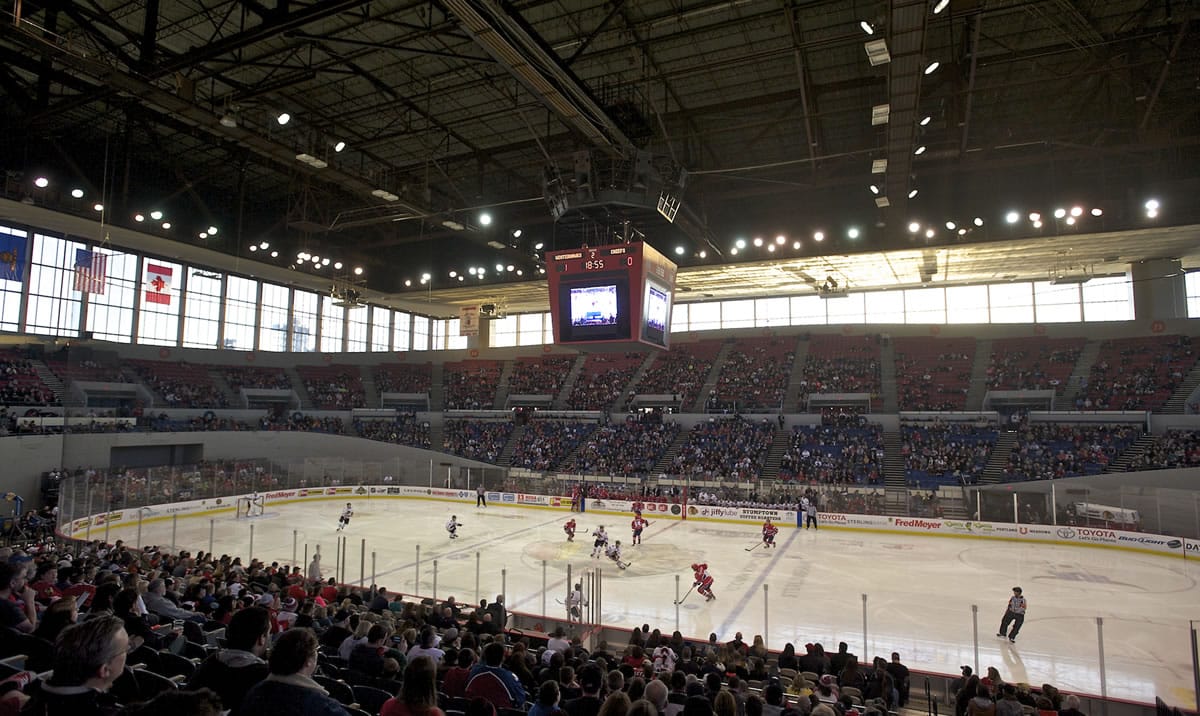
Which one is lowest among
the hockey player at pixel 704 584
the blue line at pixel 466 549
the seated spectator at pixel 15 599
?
the blue line at pixel 466 549

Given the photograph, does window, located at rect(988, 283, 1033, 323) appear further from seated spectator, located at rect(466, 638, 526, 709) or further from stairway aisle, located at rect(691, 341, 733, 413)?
seated spectator, located at rect(466, 638, 526, 709)

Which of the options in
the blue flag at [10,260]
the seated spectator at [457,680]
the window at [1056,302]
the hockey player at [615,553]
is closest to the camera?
the seated spectator at [457,680]

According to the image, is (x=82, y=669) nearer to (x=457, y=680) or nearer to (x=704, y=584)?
(x=457, y=680)

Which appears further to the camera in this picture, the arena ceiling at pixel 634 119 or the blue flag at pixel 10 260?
the blue flag at pixel 10 260

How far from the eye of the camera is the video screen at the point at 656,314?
76.6 feet

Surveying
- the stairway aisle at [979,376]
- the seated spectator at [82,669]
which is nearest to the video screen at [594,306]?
the seated spectator at [82,669]

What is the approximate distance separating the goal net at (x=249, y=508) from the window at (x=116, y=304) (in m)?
20.0

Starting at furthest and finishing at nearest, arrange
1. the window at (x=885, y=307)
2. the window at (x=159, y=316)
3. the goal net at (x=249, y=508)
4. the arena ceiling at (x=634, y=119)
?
the window at (x=885, y=307)
the window at (x=159, y=316)
the goal net at (x=249, y=508)
the arena ceiling at (x=634, y=119)

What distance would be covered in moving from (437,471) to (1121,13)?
3446 centimetres

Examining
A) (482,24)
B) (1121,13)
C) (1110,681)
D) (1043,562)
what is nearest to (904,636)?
(1110,681)

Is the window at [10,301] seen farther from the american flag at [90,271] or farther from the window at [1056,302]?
the window at [1056,302]

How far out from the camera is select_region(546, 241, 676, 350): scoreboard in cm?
2298

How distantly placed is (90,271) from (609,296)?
1707cm

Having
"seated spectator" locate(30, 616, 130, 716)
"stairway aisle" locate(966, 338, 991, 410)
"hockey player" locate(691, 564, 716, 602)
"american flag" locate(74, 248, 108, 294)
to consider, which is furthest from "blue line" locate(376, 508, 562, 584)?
"stairway aisle" locate(966, 338, 991, 410)
